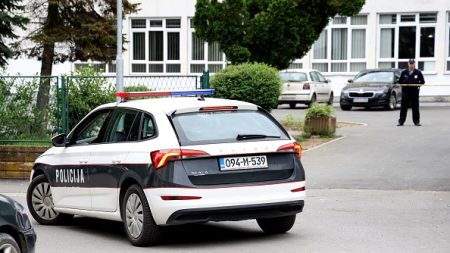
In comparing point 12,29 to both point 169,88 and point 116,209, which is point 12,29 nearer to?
point 169,88

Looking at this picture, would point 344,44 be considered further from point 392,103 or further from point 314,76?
point 392,103

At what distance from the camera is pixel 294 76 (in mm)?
36469

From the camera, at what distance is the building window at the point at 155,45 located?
47.0 meters

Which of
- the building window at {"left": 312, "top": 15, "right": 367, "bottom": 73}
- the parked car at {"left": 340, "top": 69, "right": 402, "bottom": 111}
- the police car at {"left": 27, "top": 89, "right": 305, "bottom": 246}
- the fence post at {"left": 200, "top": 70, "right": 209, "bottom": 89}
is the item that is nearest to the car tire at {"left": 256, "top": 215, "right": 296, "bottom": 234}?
the police car at {"left": 27, "top": 89, "right": 305, "bottom": 246}

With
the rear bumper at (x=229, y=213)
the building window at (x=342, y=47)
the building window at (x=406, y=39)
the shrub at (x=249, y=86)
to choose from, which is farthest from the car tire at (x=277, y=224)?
the building window at (x=342, y=47)

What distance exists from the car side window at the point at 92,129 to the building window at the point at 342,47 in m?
34.9

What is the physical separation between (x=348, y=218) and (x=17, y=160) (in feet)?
23.4

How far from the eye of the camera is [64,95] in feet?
53.4

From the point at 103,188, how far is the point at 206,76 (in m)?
7.82

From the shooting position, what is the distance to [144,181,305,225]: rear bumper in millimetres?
8914

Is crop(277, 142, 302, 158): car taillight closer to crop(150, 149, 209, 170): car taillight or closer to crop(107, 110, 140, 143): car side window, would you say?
crop(150, 149, 209, 170): car taillight

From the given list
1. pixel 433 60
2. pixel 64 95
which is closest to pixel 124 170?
pixel 64 95

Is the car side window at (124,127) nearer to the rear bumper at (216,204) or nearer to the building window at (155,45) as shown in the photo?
the rear bumper at (216,204)

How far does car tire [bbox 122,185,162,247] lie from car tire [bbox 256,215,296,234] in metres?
1.35
